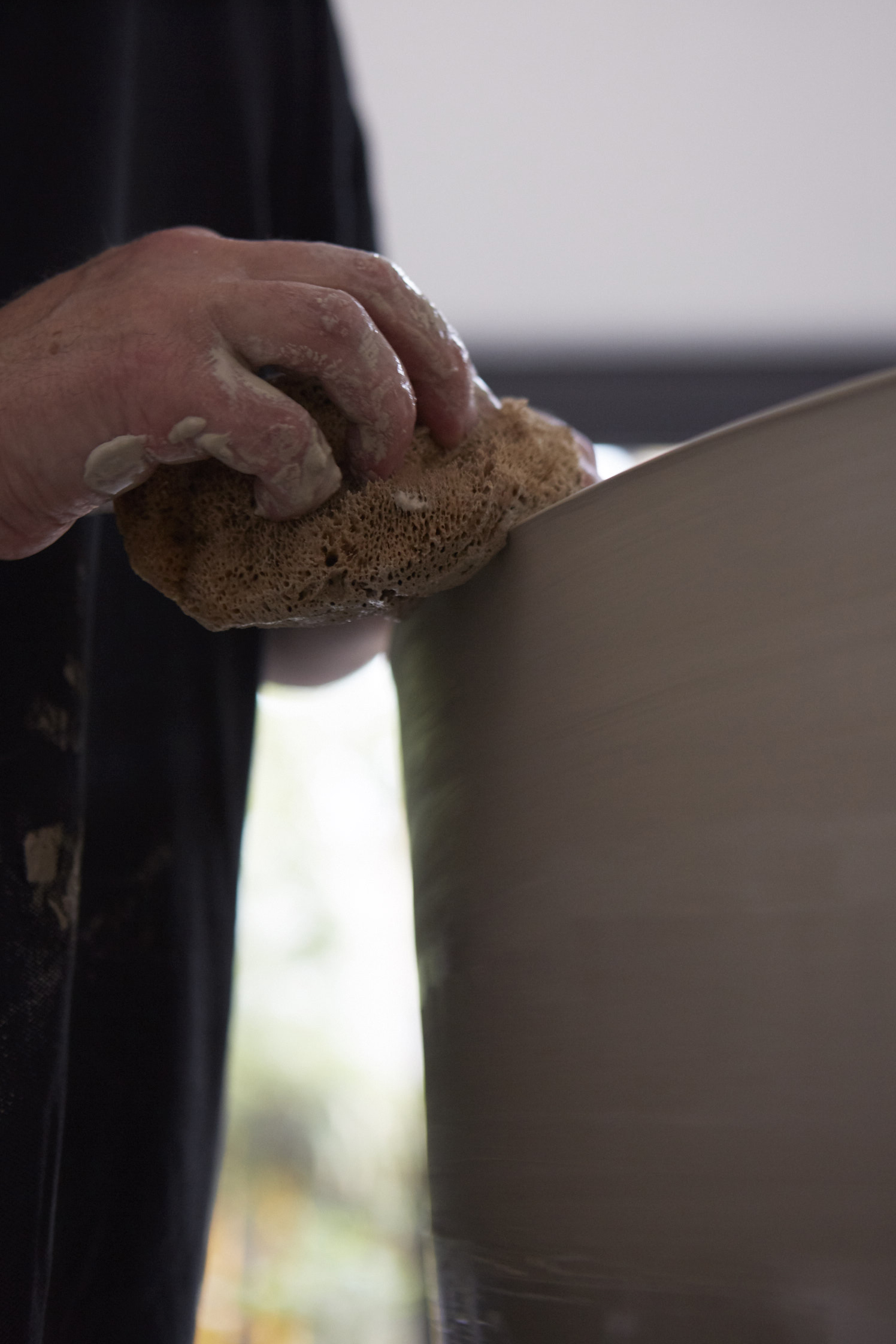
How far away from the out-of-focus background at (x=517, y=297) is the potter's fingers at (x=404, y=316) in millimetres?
784

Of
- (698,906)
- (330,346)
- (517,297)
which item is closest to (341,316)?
(330,346)

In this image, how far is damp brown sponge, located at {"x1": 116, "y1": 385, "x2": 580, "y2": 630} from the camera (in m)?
0.25

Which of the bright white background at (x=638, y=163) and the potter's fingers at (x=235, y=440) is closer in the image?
the potter's fingers at (x=235, y=440)

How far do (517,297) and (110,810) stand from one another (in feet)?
3.71

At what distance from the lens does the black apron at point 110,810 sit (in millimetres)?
300

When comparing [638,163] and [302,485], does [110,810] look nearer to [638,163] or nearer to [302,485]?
[302,485]

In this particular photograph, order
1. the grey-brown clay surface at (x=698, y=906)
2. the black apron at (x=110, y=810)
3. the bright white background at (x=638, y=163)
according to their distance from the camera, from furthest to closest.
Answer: the bright white background at (x=638, y=163) < the black apron at (x=110, y=810) < the grey-brown clay surface at (x=698, y=906)

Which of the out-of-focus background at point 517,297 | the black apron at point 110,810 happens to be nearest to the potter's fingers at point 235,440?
the black apron at point 110,810

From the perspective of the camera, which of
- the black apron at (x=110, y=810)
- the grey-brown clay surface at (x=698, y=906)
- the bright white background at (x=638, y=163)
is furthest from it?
the bright white background at (x=638, y=163)

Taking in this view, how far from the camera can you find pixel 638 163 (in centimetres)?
126

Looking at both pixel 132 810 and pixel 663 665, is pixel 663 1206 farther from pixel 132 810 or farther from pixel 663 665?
pixel 132 810

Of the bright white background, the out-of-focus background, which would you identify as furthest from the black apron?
the bright white background

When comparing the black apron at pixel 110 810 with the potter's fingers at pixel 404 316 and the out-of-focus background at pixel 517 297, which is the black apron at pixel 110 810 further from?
the out-of-focus background at pixel 517 297

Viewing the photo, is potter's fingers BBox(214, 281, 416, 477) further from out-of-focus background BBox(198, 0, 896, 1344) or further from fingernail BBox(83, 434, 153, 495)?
out-of-focus background BBox(198, 0, 896, 1344)
